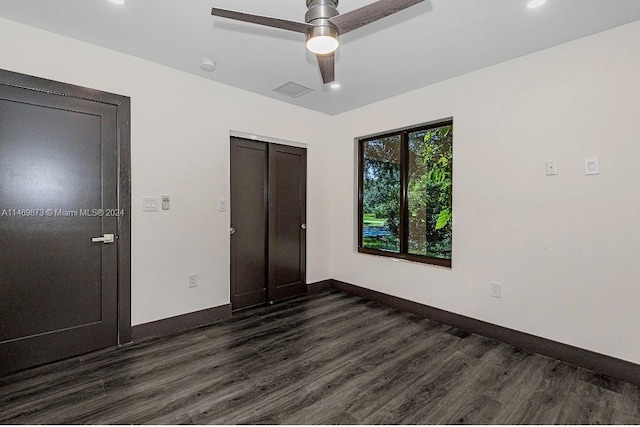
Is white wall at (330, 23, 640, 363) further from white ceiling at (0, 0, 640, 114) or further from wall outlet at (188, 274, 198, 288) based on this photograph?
wall outlet at (188, 274, 198, 288)

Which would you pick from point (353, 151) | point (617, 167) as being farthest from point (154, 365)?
point (617, 167)

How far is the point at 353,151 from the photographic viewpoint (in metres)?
4.32

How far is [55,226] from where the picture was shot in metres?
2.48

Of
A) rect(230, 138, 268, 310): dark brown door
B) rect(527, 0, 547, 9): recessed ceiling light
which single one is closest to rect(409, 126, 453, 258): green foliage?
rect(527, 0, 547, 9): recessed ceiling light

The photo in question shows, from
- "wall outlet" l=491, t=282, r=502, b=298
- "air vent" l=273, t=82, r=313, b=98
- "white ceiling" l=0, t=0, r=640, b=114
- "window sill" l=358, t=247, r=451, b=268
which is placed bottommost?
"wall outlet" l=491, t=282, r=502, b=298

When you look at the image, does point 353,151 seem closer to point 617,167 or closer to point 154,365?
point 617,167

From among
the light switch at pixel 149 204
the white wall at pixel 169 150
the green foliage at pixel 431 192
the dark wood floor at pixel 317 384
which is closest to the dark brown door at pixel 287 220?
the white wall at pixel 169 150

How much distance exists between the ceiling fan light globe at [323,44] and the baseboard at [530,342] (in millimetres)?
2850

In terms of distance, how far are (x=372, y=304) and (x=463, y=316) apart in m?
1.13

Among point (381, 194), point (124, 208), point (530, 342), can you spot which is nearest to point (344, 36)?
point (381, 194)

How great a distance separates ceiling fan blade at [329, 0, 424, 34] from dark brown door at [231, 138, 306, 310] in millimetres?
2180

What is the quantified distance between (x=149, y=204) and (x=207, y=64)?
148 cm

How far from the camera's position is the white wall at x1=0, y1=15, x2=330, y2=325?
99.0 inches

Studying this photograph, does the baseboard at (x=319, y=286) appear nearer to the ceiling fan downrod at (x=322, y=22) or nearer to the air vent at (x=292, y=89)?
the air vent at (x=292, y=89)
